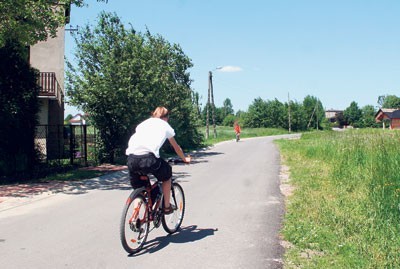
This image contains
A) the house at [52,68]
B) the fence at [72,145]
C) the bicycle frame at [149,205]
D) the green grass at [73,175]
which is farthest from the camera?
the house at [52,68]

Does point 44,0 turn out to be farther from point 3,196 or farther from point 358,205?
point 358,205

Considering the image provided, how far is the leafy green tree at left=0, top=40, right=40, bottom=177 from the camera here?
1102 cm

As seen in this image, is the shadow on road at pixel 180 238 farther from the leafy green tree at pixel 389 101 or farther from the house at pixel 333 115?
the leafy green tree at pixel 389 101

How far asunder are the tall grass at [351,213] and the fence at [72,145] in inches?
318

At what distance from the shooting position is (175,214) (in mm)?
5781

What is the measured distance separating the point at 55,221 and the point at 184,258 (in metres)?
2.86

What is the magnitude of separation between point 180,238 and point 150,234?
468 millimetres

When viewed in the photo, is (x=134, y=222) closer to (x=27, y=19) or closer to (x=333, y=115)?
(x=27, y=19)

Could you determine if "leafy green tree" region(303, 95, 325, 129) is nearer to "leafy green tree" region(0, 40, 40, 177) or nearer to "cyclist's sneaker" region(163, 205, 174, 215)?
"leafy green tree" region(0, 40, 40, 177)

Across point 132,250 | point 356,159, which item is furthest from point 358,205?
point 356,159

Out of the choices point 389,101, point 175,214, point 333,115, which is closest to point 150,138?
Answer: point 175,214

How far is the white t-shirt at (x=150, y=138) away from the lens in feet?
15.6

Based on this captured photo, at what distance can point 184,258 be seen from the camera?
459cm

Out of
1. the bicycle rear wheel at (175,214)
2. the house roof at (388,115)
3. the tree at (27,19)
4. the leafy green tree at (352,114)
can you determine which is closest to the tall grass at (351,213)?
the bicycle rear wheel at (175,214)
